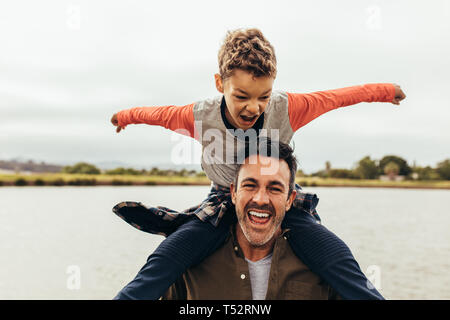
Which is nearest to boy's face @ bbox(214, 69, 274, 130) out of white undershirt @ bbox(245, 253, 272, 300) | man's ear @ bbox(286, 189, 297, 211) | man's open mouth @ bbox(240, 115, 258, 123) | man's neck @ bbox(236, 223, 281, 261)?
man's open mouth @ bbox(240, 115, 258, 123)

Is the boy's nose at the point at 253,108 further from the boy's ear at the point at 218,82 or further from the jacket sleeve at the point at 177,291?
the jacket sleeve at the point at 177,291

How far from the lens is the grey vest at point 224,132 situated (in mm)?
2908

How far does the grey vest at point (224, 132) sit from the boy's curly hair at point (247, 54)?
0.91 feet

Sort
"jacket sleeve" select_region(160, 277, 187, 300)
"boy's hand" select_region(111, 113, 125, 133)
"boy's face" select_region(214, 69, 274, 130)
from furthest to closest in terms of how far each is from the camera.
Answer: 1. "boy's hand" select_region(111, 113, 125, 133)
2. "jacket sleeve" select_region(160, 277, 187, 300)
3. "boy's face" select_region(214, 69, 274, 130)

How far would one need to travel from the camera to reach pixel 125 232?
121 feet

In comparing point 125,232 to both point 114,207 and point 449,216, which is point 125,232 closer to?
point 114,207

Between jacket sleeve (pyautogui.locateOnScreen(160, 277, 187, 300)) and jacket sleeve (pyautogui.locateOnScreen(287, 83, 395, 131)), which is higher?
jacket sleeve (pyautogui.locateOnScreen(287, 83, 395, 131))

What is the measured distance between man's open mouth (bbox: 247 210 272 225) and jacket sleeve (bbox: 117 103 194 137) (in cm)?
81

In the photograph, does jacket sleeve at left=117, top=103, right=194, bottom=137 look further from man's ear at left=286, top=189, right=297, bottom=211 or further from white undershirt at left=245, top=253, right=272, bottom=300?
white undershirt at left=245, top=253, right=272, bottom=300

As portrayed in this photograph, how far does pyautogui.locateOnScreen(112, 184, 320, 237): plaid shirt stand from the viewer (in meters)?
2.92

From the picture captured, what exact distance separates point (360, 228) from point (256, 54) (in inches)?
1738

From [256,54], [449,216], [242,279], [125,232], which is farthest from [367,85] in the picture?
[449,216]

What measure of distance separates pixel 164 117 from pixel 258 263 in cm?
134

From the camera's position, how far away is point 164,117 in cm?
313
